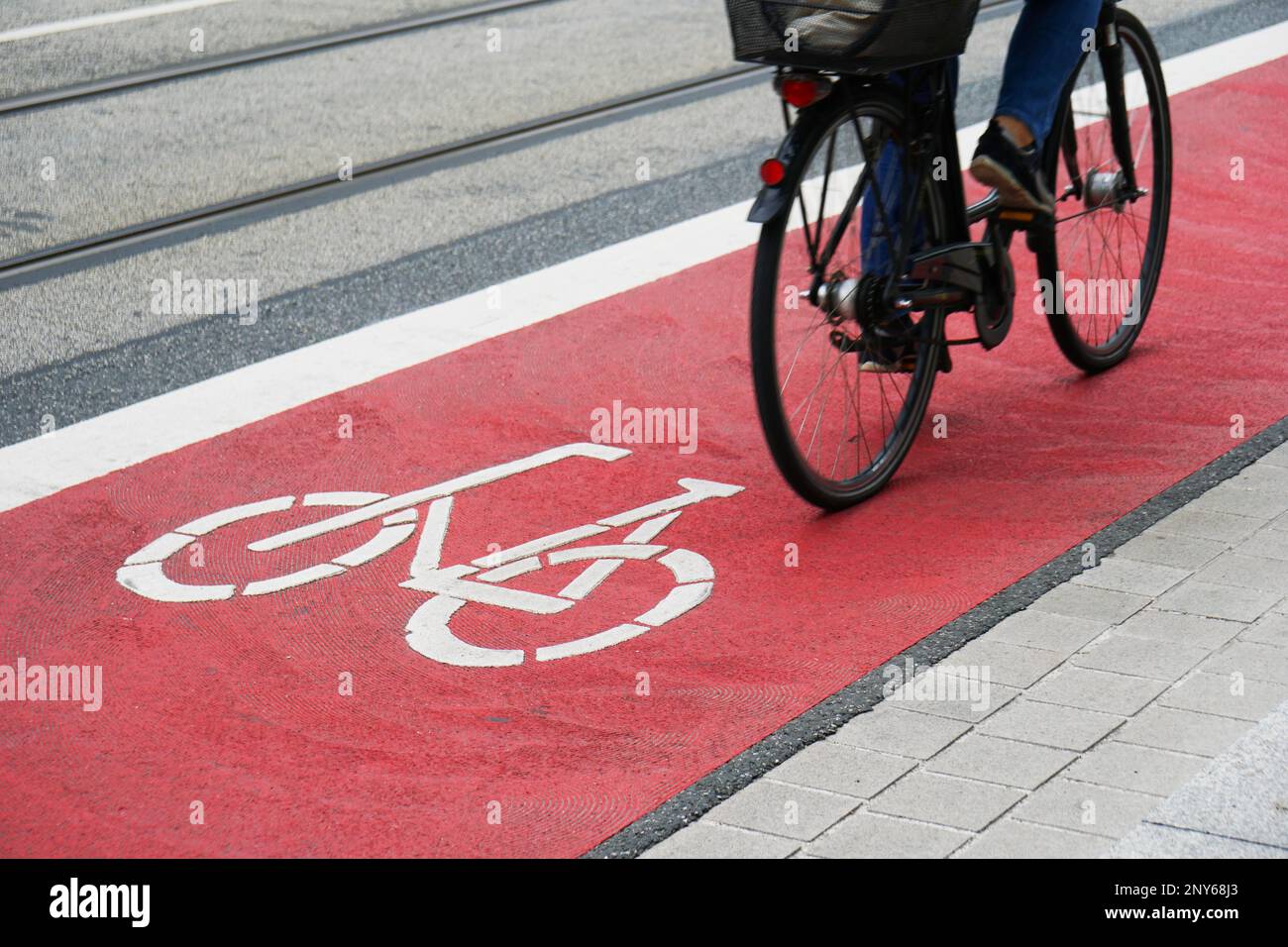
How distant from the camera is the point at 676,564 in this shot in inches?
175

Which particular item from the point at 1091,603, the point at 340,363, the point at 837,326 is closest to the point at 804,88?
the point at 837,326

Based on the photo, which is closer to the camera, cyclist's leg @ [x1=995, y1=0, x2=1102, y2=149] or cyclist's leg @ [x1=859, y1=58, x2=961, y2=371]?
cyclist's leg @ [x1=859, y1=58, x2=961, y2=371]

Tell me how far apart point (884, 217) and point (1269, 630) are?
142 centimetres

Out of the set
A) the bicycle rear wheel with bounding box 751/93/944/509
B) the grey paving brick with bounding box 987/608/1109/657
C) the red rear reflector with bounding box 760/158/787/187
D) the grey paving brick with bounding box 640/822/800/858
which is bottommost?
the grey paving brick with bounding box 640/822/800/858

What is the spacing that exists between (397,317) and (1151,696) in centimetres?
361

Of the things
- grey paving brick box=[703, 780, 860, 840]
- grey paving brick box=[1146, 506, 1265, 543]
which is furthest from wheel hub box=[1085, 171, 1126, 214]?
grey paving brick box=[703, 780, 860, 840]

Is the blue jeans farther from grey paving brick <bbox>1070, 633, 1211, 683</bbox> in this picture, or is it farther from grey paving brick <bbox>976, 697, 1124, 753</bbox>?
grey paving brick <bbox>976, 697, 1124, 753</bbox>

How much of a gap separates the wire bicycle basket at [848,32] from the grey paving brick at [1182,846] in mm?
1914

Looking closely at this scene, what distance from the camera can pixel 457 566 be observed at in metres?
4.44

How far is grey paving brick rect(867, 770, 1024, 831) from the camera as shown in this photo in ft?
10.5

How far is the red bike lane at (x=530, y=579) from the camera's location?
3.44 metres

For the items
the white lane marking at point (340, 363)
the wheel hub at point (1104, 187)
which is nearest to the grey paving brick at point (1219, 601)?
the wheel hub at point (1104, 187)

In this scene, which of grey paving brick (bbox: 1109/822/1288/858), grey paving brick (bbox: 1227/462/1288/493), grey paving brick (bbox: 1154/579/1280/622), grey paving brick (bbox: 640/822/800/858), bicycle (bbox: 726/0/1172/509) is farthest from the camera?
grey paving brick (bbox: 1227/462/1288/493)

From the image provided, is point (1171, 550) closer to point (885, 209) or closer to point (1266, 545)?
point (1266, 545)
